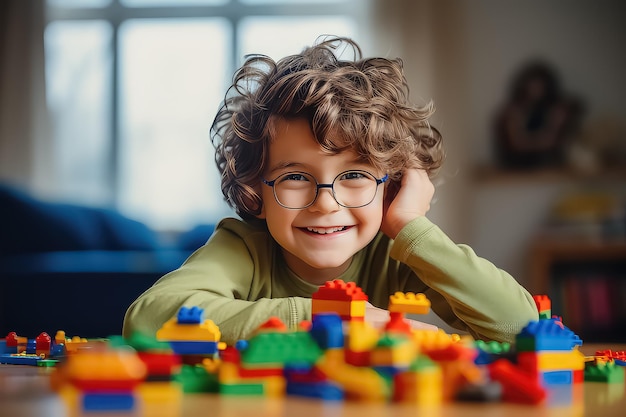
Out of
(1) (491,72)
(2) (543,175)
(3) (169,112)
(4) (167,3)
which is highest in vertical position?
(4) (167,3)

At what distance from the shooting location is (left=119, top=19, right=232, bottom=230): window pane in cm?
392

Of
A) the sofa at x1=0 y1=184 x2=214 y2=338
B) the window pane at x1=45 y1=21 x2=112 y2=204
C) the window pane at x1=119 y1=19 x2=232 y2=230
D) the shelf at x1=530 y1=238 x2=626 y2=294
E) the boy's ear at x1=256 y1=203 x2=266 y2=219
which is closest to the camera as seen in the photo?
the boy's ear at x1=256 y1=203 x2=266 y2=219

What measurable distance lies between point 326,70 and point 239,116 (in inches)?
6.0

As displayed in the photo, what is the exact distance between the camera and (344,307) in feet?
2.33

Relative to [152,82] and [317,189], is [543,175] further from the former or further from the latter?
[317,189]

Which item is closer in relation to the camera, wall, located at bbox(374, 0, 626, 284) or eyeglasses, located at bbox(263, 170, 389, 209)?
eyeglasses, located at bbox(263, 170, 389, 209)

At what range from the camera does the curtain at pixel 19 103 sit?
403cm

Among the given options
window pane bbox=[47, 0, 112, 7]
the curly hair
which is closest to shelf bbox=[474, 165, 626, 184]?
window pane bbox=[47, 0, 112, 7]

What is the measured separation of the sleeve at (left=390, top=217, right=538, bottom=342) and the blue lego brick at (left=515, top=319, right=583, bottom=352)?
1.13 feet

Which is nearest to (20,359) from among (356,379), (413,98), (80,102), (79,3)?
(356,379)

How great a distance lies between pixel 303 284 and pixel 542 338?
0.58 m

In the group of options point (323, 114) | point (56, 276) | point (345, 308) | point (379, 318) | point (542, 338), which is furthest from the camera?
point (56, 276)

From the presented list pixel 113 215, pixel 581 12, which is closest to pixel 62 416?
pixel 113 215

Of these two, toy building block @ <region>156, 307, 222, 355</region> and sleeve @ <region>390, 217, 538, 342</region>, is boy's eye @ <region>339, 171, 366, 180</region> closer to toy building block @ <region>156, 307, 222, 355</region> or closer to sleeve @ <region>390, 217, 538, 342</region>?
sleeve @ <region>390, 217, 538, 342</region>
